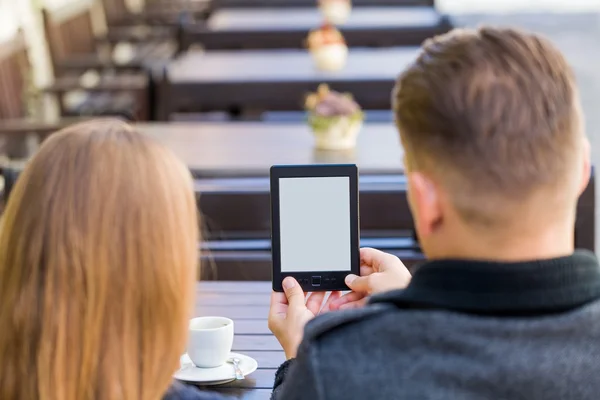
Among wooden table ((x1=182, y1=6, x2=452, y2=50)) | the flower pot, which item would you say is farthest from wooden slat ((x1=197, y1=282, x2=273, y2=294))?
wooden table ((x1=182, y1=6, x2=452, y2=50))

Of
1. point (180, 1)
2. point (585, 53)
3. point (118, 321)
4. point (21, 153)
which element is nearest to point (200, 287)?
point (118, 321)

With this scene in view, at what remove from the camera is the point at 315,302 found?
149cm

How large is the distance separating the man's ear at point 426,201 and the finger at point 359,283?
40cm

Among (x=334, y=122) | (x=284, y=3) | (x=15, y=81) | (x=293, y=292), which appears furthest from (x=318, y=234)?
(x=284, y=3)

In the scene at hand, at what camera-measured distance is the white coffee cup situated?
1592mm

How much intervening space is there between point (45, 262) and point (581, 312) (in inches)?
20.1

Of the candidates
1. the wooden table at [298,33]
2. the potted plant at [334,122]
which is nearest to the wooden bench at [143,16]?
the wooden table at [298,33]

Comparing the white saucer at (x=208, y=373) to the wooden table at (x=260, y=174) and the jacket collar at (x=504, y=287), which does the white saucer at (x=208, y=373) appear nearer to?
the wooden table at (x=260, y=174)

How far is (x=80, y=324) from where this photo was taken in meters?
1.02

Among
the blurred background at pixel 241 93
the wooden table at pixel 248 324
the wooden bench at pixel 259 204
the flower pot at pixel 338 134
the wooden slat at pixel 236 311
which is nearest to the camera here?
the wooden table at pixel 248 324

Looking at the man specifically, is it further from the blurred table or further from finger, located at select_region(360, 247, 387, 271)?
the blurred table

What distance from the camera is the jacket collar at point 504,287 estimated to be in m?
1.00

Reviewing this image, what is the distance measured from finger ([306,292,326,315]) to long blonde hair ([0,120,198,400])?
443 millimetres

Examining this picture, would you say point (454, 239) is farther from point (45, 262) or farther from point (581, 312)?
point (45, 262)
